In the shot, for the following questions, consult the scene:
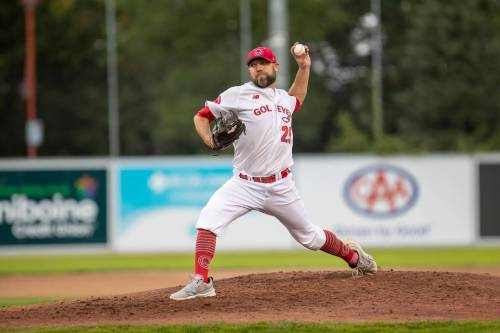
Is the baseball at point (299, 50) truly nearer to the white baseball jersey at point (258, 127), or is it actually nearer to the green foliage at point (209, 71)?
the white baseball jersey at point (258, 127)

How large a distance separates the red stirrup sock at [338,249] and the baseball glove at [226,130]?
4.57 feet

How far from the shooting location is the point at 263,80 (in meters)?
8.16

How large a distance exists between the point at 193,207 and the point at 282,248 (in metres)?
1.84

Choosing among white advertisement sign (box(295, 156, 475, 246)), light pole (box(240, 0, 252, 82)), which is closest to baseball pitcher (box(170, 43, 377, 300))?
white advertisement sign (box(295, 156, 475, 246))

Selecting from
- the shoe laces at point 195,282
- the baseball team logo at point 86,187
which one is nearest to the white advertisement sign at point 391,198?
the baseball team logo at point 86,187

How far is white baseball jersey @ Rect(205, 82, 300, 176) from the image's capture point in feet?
26.5

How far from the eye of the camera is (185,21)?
41.2 metres

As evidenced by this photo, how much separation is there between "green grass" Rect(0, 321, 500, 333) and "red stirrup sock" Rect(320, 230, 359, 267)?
4.91ft

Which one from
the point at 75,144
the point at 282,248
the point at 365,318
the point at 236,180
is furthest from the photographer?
the point at 75,144

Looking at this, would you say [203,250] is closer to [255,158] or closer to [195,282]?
[195,282]

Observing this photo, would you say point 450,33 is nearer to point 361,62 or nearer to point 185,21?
point 361,62

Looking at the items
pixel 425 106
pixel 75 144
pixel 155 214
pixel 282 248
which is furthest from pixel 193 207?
pixel 75 144

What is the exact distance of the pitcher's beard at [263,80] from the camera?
816 centimetres

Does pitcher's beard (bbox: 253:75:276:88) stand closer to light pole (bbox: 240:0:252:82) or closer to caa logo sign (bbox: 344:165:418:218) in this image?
caa logo sign (bbox: 344:165:418:218)
